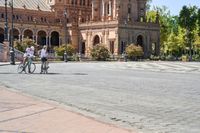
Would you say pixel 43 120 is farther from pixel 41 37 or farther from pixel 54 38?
pixel 54 38

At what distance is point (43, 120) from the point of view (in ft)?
31.8

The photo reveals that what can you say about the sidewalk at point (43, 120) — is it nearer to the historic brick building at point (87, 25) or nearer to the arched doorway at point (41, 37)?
the historic brick building at point (87, 25)

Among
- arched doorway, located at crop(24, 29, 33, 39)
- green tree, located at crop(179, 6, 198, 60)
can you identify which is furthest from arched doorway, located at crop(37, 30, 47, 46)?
green tree, located at crop(179, 6, 198, 60)

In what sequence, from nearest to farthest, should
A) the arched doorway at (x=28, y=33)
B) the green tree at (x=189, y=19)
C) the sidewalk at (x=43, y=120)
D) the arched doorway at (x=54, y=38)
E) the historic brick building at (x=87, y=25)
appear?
1. the sidewalk at (x=43, y=120)
2. the historic brick building at (x=87, y=25)
3. the arched doorway at (x=28, y=33)
4. the arched doorway at (x=54, y=38)
5. the green tree at (x=189, y=19)

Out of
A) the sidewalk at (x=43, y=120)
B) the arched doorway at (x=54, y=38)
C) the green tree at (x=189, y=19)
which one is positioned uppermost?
the green tree at (x=189, y=19)

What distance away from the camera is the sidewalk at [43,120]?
28.5ft

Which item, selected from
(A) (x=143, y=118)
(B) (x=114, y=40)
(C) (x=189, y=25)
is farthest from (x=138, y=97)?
(C) (x=189, y=25)

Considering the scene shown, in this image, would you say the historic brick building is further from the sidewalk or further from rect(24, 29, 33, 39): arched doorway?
the sidewalk

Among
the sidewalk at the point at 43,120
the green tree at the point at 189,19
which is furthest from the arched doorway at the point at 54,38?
the sidewalk at the point at 43,120

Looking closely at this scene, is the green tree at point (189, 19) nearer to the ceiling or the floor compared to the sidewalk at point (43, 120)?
nearer to the ceiling

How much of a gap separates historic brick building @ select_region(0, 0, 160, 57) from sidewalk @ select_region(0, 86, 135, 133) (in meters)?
70.0

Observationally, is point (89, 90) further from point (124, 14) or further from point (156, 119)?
point (124, 14)

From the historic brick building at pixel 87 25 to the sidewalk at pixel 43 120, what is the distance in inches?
2754

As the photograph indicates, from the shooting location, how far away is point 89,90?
1697 centimetres
